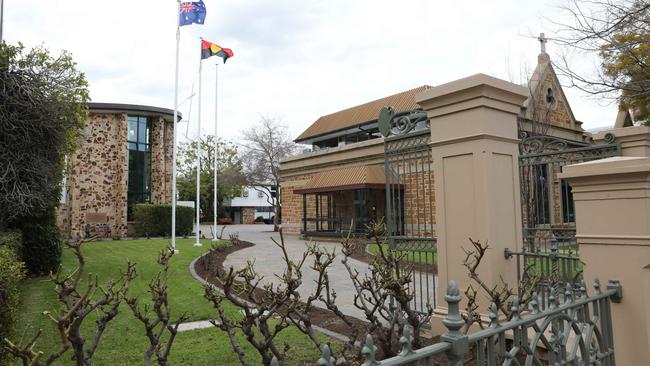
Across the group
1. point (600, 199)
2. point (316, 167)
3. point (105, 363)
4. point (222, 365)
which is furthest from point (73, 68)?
point (316, 167)

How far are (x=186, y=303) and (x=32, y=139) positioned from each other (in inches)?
204

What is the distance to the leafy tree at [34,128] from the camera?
889 centimetres

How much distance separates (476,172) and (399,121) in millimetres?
1562

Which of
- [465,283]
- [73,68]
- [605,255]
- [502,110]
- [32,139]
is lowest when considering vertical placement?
[465,283]

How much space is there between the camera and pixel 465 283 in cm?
444

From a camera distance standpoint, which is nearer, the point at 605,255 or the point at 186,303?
the point at 605,255

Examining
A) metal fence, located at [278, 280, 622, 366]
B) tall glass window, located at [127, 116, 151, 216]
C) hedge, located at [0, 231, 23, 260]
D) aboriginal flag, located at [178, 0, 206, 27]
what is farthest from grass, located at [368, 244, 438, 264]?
tall glass window, located at [127, 116, 151, 216]

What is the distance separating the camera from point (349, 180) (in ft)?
70.5

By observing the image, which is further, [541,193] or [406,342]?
[541,193]

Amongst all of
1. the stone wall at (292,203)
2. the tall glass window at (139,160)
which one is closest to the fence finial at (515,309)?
the stone wall at (292,203)

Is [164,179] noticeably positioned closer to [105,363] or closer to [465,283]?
[105,363]

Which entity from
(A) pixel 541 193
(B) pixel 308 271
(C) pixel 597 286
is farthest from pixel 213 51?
(C) pixel 597 286

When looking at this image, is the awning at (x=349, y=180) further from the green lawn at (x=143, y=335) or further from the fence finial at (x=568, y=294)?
the fence finial at (x=568, y=294)

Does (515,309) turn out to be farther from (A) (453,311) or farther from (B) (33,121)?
(B) (33,121)
